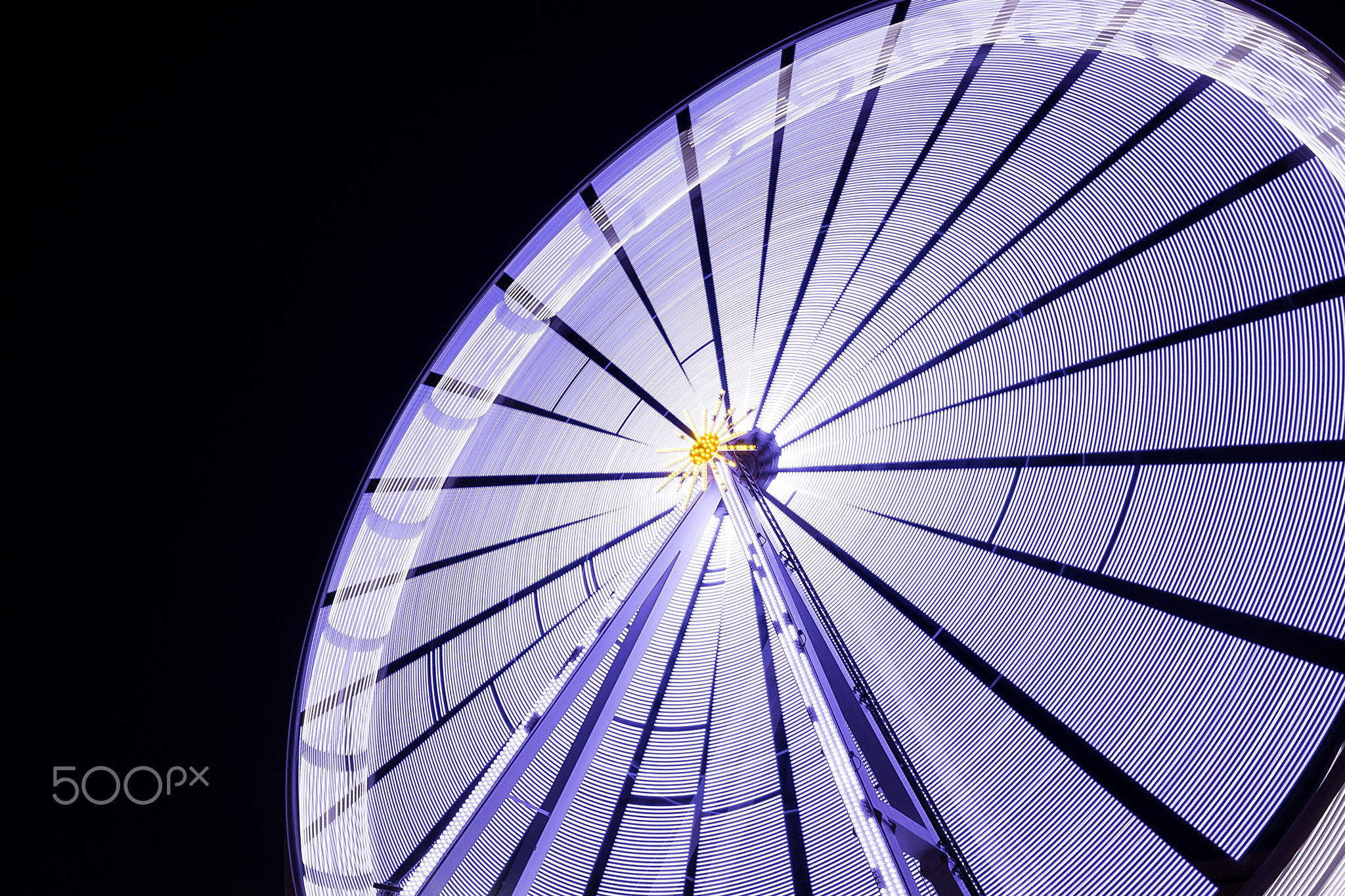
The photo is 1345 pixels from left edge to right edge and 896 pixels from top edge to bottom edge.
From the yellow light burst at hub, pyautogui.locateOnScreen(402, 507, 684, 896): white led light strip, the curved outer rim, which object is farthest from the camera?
the yellow light burst at hub

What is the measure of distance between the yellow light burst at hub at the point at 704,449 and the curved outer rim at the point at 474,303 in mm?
8231

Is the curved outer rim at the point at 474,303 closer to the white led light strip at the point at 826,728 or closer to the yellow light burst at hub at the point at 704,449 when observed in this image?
the white led light strip at the point at 826,728

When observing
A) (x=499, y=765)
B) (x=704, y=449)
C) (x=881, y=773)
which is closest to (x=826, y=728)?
(x=881, y=773)

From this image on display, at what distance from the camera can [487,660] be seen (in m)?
10.5

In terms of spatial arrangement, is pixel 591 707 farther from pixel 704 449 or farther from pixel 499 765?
pixel 704 449

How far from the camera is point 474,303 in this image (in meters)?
4.48

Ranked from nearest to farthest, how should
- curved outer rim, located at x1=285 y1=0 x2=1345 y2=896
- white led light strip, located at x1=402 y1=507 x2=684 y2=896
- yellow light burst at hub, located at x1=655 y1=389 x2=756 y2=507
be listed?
1. curved outer rim, located at x1=285 y1=0 x2=1345 y2=896
2. white led light strip, located at x1=402 y1=507 x2=684 y2=896
3. yellow light burst at hub, located at x1=655 y1=389 x2=756 y2=507

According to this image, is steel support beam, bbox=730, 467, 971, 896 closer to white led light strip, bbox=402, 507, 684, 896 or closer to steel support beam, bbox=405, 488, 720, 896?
steel support beam, bbox=405, 488, 720, 896

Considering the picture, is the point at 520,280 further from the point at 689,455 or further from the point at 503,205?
the point at 689,455

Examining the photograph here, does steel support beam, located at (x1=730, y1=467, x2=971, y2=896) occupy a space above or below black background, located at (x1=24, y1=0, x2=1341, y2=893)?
below

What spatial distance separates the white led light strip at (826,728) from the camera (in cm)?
431

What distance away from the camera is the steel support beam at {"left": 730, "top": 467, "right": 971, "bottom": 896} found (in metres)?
4.31

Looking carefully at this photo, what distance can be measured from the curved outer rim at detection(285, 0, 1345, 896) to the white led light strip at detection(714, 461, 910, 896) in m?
3.89

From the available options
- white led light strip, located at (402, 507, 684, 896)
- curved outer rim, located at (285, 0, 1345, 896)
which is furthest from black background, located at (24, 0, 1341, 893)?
white led light strip, located at (402, 507, 684, 896)
